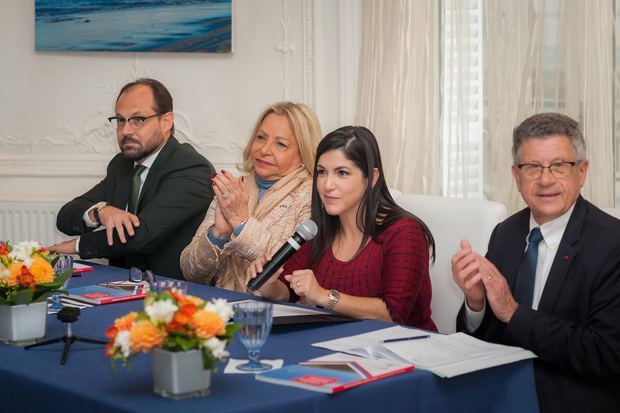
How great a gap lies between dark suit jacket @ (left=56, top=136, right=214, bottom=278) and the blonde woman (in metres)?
0.24

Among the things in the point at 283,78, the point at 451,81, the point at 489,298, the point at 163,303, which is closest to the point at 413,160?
the point at 451,81

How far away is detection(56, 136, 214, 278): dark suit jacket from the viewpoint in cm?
384

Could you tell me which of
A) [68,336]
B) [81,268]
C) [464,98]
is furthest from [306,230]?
[464,98]

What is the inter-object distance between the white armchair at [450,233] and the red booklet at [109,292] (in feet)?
3.15

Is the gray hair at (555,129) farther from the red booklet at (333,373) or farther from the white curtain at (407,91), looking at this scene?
the white curtain at (407,91)

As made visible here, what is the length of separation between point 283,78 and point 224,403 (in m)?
3.68

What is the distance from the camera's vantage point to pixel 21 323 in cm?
240

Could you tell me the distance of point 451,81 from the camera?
15.0 ft

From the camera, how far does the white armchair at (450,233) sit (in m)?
3.05

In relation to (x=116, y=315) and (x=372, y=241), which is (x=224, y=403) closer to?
(x=116, y=315)

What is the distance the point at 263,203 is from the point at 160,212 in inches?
19.9

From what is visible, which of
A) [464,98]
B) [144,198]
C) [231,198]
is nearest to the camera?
[231,198]

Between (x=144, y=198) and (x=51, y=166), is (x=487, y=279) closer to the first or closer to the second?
(x=144, y=198)

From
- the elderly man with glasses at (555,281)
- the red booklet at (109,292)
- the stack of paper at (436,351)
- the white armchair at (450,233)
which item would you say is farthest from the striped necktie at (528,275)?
the red booklet at (109,292)
